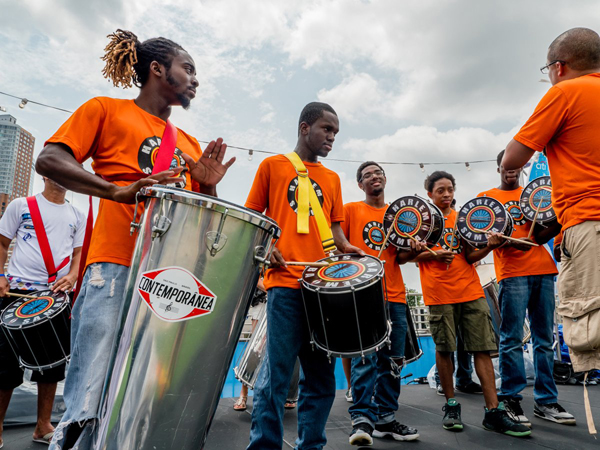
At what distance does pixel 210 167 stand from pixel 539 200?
10.2 feet

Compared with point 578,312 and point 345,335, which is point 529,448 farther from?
point 345,335

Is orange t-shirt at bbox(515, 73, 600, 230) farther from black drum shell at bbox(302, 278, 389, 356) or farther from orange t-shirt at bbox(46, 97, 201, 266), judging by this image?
orange t-shirt at bbox(46, 97, 201, 266)

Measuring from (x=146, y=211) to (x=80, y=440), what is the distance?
2.60 feet

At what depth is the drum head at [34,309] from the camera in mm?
2886

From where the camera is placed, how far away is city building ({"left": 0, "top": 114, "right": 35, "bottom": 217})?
22.2 meters

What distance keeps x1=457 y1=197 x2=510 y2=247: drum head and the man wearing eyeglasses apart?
1.47 meters

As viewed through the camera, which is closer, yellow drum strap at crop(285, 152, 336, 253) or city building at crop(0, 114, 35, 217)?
yellow drum strap at crop(285, 152, 336, 253)

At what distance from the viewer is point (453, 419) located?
3.42 m

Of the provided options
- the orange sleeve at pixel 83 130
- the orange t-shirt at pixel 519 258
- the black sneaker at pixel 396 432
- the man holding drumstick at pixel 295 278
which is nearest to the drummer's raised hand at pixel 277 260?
the man holding drumstick at pixel 295 278

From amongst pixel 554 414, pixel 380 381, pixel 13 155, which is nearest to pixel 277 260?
pixel 380 381

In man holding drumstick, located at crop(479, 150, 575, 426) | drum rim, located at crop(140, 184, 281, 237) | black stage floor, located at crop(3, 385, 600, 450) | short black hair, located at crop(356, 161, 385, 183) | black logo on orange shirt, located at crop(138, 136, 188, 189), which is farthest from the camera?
short black hair, located at crop(356, 161, 385, 183)

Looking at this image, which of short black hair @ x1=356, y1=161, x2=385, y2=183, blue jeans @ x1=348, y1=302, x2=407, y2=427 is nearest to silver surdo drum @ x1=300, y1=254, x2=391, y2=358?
blue jeans @ x1=348, y1=302, x2=407, y2=427

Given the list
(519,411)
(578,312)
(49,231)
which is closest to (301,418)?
(578,312)

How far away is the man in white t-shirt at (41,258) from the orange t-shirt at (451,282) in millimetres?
3117
